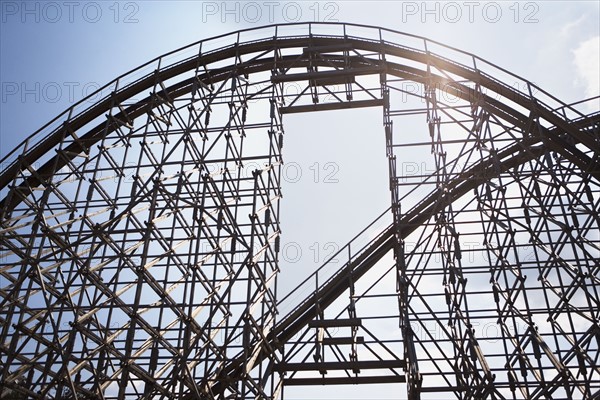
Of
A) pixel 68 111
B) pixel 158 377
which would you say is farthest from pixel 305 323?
pixel 68 111

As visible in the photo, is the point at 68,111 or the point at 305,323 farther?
the point at 68,111

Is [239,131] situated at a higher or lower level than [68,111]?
lower

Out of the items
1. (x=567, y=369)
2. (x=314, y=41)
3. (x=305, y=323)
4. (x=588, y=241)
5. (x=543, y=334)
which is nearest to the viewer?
(x=567, y=369)

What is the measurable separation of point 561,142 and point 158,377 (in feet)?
35.4

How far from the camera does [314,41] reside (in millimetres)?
16828

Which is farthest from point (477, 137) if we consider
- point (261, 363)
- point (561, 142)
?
point (261, 363)

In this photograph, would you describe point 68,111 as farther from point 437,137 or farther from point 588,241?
point 588,241

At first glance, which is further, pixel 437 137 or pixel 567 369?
pixel 437 137

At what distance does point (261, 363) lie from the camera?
41.2ft

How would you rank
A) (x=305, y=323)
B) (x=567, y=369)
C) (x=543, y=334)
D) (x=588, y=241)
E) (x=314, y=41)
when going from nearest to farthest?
(x=567, y=369)
(x=543, y=334)
(x=588, y=241)
(x=305, y=323)
(x=314, y=41)

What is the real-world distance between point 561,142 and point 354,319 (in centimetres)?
673

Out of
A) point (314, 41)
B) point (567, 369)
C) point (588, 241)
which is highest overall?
point (314, 41)

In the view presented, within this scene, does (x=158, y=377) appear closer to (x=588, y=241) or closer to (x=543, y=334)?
(x=543, y=334)

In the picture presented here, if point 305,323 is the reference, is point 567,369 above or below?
below
